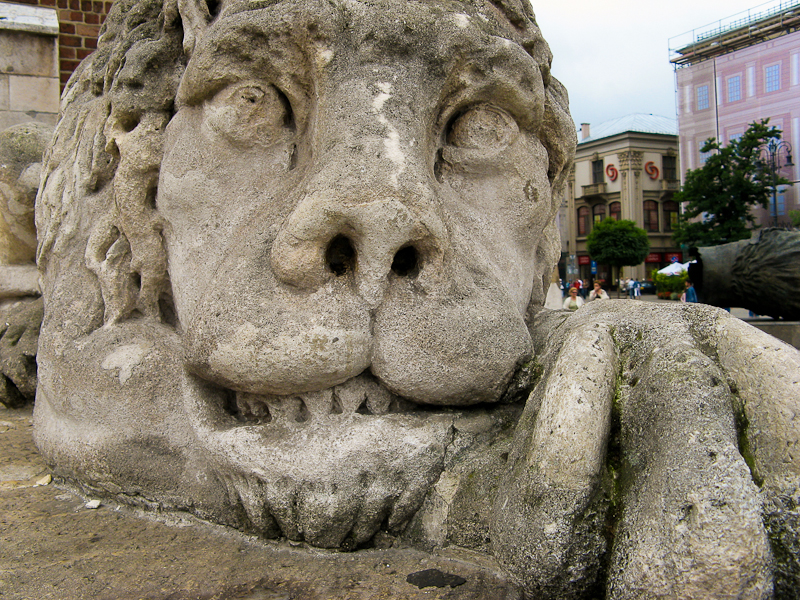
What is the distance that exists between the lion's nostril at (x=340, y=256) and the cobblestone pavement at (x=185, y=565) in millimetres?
681

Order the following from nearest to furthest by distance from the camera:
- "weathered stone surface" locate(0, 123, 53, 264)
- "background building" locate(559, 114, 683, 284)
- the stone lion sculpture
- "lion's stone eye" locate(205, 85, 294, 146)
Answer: the stone lion sculpture, "lion's stone eye" locate(205, 85, 294, 146), "weathered stone surface" locate(0, 123, 53, 264), "background building" locate(559, 114, 683, 284)

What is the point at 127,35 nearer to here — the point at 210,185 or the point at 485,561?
the point at 210,185

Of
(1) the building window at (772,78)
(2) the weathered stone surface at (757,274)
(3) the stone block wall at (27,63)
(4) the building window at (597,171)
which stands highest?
(1) the building window at (772,78)

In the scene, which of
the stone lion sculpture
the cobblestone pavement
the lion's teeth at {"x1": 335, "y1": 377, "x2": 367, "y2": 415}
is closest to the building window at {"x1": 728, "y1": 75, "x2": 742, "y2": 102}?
the stone lion sculpture

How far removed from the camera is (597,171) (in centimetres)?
3741

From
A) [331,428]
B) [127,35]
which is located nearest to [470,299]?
[331,428]

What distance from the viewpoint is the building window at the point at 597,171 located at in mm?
37125

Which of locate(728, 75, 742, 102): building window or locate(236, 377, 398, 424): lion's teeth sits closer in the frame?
locate(236, 377, 398, 424): lion's teeth

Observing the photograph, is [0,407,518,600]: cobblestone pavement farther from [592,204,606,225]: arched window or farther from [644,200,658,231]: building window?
[644,200,658,231]: building window

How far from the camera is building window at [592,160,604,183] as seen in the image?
1462 inches

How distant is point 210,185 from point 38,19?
16.2 ft

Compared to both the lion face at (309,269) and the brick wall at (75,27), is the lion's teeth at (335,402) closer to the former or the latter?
the lion face at (309,269)

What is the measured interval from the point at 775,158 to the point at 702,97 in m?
4.21

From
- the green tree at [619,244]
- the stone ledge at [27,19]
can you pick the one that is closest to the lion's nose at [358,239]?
the stone ledge at [27,19]
